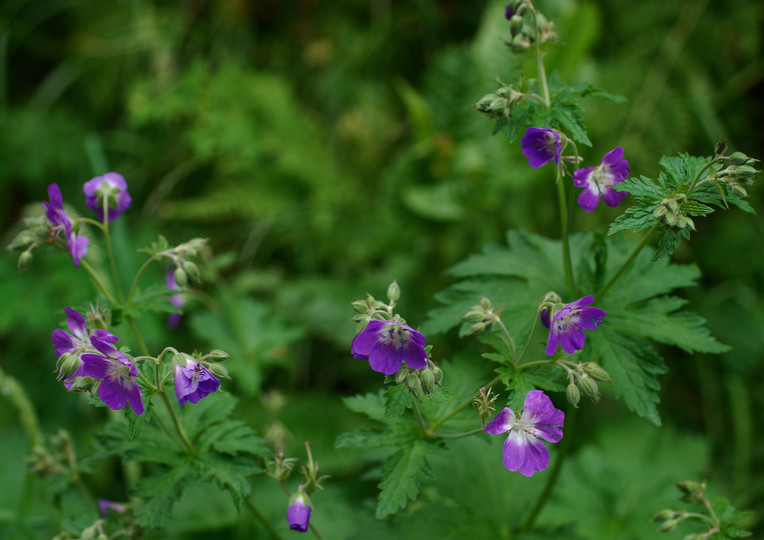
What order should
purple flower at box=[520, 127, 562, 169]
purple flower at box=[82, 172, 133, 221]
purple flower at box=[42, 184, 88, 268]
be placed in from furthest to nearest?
purple flower at box=[82, 172, 133, 221], purple flower at box=[42, 184, 88, 268], purple flower at box=[520, 127, 562, 169]

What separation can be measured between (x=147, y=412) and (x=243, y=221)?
8.91ft

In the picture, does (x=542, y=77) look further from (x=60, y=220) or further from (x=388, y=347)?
(x=60, y=220)

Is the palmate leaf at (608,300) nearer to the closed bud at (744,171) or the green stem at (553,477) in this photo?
the green stem at (553,477)

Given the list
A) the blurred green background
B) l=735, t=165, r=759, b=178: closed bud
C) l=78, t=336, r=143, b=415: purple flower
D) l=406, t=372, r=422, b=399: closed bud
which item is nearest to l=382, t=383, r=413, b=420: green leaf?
l=406, t=372, r=422, b=399: closed bud

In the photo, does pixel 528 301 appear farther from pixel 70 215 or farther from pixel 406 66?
pixel 406 66

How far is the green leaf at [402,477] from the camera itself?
1352mm

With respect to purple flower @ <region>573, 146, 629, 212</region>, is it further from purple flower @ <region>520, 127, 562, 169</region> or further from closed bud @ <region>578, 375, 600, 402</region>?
closed bud @ <region>578, 375, 600, 402</region>

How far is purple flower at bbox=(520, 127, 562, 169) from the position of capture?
1.40 meters

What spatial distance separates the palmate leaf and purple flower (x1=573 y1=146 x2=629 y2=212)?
0.71 ft

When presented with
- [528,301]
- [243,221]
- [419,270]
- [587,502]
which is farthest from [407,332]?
[243,221]

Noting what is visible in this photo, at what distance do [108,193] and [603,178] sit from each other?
1226mm

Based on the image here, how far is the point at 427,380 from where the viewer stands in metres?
1.26

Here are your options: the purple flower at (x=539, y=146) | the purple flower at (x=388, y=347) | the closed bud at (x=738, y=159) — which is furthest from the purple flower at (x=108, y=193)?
the closed bud at (x=738, y=159)

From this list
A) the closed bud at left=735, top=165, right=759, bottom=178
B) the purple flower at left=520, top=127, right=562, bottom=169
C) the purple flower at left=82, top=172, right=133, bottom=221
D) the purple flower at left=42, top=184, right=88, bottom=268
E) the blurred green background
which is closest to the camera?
the closed bud at left=735, top=165, right=759, bottom=178
